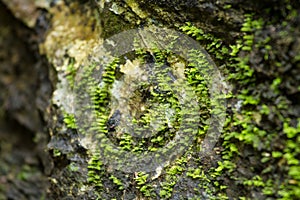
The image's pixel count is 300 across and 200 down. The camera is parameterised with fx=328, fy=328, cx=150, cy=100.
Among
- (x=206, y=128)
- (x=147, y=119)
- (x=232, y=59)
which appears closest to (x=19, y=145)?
(x=147, y=119)

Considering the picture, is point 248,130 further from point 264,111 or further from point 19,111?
point 19,111

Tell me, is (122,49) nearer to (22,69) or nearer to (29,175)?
(22,69)

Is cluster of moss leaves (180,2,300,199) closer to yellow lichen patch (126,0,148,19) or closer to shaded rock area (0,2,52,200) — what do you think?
yellow lichen patch (126,0,148,19)

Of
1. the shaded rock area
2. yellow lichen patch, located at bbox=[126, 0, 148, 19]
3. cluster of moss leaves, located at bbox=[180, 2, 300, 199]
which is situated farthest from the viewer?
yellow lichen patch, located at bbox=[126, 0, 148, 19]

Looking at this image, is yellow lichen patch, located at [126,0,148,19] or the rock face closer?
the rock face

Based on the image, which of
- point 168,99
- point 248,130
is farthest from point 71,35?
point 248,130

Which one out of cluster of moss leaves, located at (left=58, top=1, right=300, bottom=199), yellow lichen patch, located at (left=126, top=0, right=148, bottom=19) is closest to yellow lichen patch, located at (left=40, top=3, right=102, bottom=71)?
cluster of moss leaves, located at (left=58, top=1, right=300, bottom=199)

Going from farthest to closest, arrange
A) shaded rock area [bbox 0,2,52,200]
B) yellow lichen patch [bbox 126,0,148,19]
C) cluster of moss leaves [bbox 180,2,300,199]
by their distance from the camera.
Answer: yellow lichen patch [bbox 126,0,148,19]
cluster of moss leaves [bbox 180,2,300,199]
shaded rock area [bbox 0,2,52,200]
